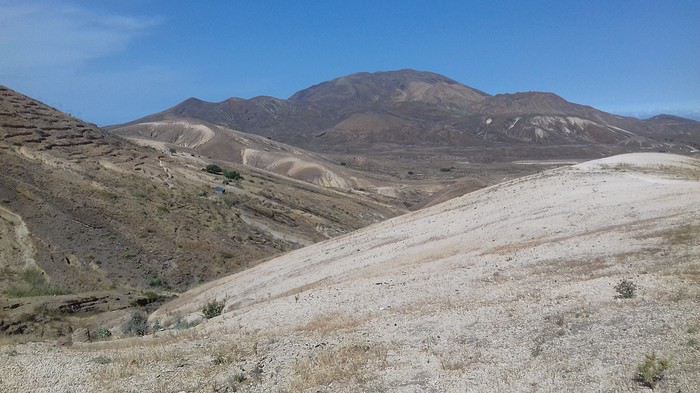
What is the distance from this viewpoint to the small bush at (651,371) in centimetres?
727

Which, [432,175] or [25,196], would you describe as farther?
[432,175]

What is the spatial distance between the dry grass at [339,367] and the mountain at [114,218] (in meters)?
12.5

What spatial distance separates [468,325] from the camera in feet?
34.6

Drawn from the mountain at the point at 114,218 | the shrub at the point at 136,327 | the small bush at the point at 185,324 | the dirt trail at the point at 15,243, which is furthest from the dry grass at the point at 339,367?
the dirt trail at the point at 15,243

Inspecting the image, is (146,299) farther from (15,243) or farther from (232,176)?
(232,176)

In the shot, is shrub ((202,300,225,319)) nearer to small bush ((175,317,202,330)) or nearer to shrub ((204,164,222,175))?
small bush ((175,317,202,330))

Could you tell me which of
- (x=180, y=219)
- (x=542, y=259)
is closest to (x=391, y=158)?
(x=180, y=219)

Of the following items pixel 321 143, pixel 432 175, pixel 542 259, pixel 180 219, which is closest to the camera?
pixel 542 259

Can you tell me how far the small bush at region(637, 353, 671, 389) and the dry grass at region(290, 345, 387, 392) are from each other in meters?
3.58

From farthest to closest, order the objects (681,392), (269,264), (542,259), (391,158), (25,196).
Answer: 1. (391,158)
2. (25,196)
3. (269,264)
4. (542,259)
5. (681,392)

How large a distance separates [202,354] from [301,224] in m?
36.9

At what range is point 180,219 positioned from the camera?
37.6 metres

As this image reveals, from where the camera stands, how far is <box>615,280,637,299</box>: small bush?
10281 mm

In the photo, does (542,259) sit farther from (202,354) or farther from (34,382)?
(34,382)
